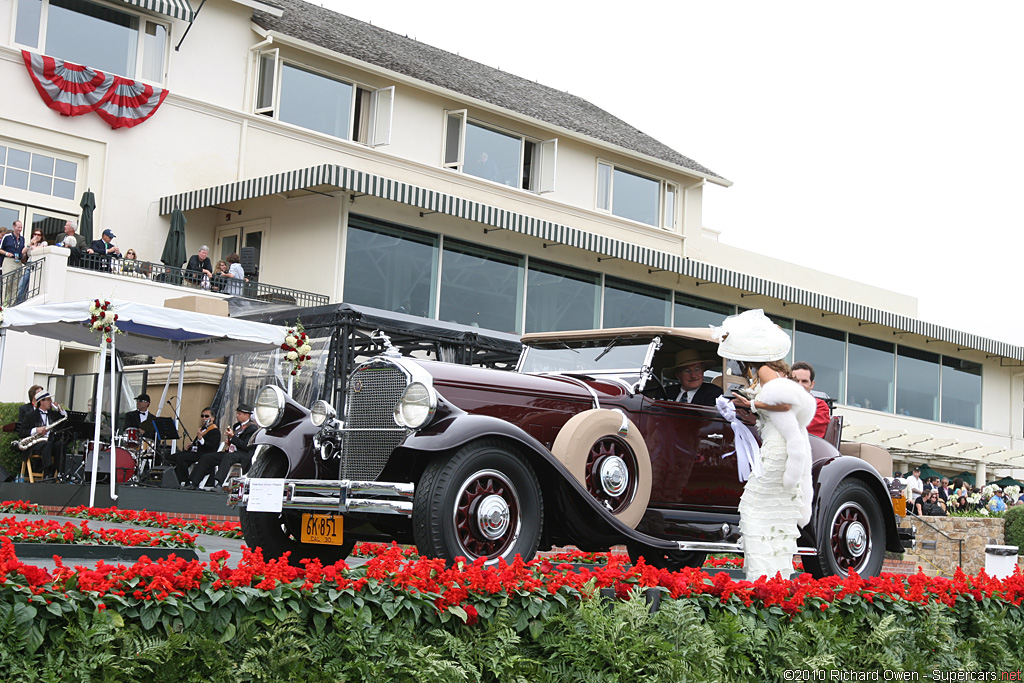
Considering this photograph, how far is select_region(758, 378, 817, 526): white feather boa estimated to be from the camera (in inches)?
256

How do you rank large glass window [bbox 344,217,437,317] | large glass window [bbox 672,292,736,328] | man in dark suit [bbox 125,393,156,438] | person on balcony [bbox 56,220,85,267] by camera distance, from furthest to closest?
1. large glass window [bbox 672,292,736,328]
2. large glass window [bbox 344,217,437,317]
3. person on balcony [bbox 56,220,85,267]
4. man in dark suit [bbox 125,393,156,438]

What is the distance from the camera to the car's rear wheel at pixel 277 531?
7629 millimetres

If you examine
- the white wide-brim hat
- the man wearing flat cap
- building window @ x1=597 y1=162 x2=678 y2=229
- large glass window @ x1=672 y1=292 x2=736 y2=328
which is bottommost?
the man wearing flat cap

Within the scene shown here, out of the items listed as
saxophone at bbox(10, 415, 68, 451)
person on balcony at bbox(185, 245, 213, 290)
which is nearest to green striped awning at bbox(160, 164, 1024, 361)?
person on balcony at bbox(185, 245, 213, 290)

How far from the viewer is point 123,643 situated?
148 inches

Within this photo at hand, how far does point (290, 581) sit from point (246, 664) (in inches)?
18.7

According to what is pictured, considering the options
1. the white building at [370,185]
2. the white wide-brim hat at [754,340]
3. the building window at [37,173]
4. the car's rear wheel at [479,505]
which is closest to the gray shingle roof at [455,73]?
the white building at [370,185]

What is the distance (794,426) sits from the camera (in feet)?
21.5

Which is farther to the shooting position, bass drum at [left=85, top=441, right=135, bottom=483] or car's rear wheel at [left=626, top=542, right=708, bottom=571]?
bass drum at [left=85, top=441, right=135, bottom=483]

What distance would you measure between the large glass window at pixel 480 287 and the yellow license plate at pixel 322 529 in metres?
15.9

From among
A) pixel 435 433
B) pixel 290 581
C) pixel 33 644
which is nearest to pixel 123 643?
pixel 33 644

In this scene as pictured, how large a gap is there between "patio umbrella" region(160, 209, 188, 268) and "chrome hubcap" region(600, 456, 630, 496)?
15662 mm

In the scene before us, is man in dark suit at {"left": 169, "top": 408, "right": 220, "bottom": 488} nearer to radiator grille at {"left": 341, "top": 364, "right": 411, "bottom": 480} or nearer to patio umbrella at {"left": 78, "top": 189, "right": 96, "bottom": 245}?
patio umbrella at {"left": 78, "top": 189, "right": 96, "bottom": 245}

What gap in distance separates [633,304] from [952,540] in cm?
1154
